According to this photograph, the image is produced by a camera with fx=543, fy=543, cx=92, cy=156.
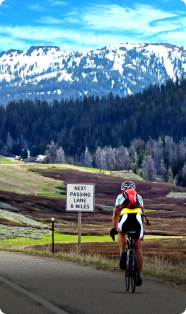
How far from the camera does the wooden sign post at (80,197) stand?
19266 mm

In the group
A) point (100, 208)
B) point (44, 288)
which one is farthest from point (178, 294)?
point (100, 208)

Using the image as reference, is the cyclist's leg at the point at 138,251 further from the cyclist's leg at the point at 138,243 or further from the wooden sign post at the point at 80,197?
the wooden sign post at the point at 80,197

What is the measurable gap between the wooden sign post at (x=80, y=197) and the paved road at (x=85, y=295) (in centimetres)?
867

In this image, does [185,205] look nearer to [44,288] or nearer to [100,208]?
[100,208]

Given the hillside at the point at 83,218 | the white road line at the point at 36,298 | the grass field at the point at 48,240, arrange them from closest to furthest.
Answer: the white road line at the point at 36,298
the hillside at the point at 83,218
the grass field at the point at 48,240

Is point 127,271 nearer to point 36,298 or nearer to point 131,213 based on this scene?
point 131,213

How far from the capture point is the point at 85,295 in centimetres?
757

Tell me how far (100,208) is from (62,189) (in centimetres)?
1892

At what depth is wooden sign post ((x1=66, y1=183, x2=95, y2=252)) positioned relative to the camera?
1927 cm

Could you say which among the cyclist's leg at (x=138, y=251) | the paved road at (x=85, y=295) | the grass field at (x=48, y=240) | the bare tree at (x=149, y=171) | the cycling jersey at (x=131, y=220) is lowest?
the bare tree at (x=149, y=171)

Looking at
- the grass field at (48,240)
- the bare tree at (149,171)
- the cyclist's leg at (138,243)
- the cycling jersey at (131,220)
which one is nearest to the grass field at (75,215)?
the grass field at (48,240)

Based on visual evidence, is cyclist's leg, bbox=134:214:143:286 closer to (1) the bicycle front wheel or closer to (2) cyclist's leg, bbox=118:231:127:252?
(1) the bicycle front wheel

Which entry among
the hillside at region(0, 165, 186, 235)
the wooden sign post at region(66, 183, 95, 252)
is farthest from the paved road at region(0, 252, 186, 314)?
the hillside at region(0, 165, 186, 235)

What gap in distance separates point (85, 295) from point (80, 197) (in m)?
11.8
